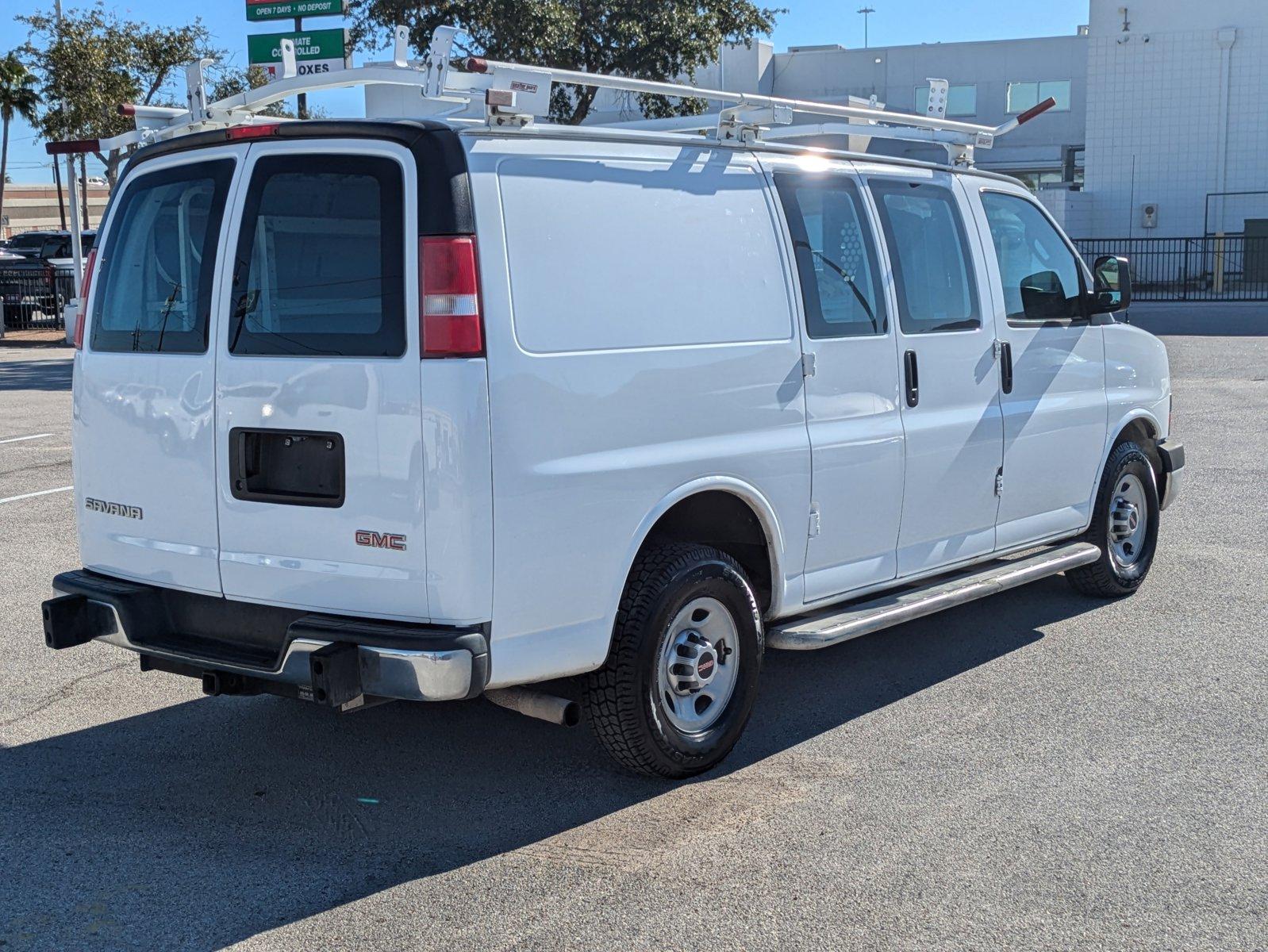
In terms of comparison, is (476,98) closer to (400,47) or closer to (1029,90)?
(400,47)

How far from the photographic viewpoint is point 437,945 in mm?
3881

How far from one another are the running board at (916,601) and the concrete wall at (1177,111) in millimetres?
37459

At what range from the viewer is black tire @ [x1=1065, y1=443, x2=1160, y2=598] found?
752cm

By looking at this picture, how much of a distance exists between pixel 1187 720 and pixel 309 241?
3.88m

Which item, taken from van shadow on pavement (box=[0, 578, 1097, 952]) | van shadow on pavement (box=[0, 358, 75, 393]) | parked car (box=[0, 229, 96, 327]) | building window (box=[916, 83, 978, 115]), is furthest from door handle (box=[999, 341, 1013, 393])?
building window (box=[916, 83, 978, 115])

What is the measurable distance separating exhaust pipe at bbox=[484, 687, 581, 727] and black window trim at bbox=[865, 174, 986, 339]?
2.31 m

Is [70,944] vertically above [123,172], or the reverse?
[123,172]

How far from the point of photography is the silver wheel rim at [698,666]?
5.04m

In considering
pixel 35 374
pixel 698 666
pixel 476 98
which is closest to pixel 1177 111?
pixel 35 374

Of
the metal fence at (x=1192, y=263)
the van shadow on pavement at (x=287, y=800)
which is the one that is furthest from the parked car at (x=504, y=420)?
the metal fence at (x=1192, y=263)

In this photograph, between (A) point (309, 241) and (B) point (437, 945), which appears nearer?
(B) point (437, 945)

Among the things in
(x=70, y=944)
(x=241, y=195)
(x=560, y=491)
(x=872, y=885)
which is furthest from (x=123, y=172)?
(x=872, y=885)

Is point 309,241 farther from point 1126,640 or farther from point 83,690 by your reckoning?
point 1126,640

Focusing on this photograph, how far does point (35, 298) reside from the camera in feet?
100
